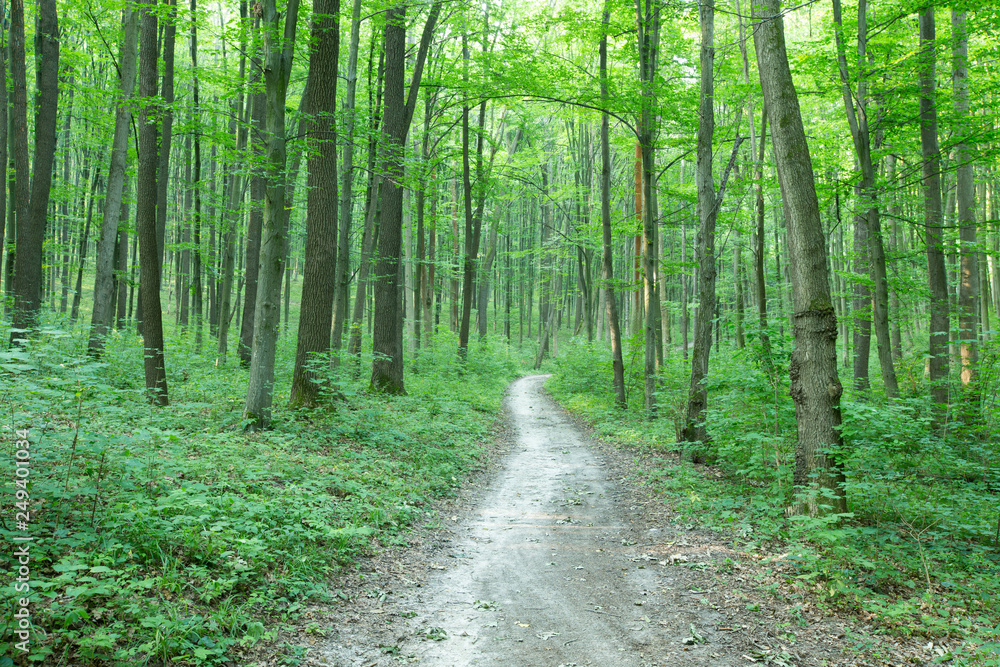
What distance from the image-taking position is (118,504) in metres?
3.88

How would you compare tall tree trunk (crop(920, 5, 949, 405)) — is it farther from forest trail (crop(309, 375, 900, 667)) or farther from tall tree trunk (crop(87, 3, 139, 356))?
tall tree trunk (crop(87, 3, 139, 356))

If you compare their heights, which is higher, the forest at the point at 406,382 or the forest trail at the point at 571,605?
the forest at the point at 406,382

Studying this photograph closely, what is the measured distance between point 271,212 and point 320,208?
2038mm

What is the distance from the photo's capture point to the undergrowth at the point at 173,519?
9.70 ft

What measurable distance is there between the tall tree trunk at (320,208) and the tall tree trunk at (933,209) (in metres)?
11.1

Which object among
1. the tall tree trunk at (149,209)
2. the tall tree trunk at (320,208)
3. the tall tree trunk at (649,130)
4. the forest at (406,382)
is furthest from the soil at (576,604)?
the tall tree trunk at (649,130)

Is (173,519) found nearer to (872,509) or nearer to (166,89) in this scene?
(872,509)

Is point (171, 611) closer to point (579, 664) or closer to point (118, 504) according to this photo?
point (118, 504)

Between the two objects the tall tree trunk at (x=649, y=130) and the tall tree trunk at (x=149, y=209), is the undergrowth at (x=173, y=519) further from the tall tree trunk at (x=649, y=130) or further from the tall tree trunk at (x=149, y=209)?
the tall tree trunk at (x=649, y=130)

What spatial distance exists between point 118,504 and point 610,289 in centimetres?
1390

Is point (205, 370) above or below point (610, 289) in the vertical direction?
below

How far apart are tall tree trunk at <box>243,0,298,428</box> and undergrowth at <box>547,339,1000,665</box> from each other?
6.23m

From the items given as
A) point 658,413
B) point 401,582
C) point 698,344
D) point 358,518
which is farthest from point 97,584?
point 658,413

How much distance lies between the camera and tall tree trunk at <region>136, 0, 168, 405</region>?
28.1 ft
